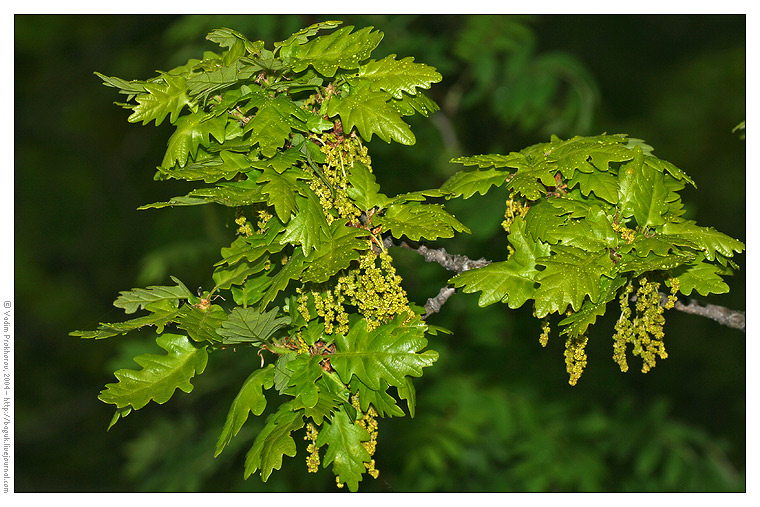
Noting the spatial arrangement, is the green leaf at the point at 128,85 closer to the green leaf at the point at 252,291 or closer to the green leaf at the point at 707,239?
the green leaf at the point at 252,291

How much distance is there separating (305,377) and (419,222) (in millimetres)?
482

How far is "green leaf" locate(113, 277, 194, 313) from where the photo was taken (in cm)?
205

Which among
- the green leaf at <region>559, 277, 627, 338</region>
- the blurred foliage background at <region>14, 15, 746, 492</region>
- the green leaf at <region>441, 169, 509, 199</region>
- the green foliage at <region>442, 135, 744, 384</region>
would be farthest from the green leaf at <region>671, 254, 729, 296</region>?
the blurred foliage background at <region>14, 15, 746, 492</region>

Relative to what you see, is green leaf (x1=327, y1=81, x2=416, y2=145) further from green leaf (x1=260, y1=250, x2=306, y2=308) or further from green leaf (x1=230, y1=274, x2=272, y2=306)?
green leaf (x1=230, y1=274, x2=272, y2=306)

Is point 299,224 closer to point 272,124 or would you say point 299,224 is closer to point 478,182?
point 272,124

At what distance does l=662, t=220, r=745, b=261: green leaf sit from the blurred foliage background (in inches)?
77.4

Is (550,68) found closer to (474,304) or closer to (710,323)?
(474,304)

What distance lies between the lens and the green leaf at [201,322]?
190 centimetres

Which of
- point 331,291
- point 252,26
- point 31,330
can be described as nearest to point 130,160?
point 31,330

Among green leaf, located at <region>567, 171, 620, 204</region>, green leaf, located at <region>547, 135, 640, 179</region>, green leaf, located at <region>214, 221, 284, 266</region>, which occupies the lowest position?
green leaf, located at <region>214, 221, 284, 266</region>

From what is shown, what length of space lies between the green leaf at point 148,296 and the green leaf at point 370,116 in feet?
2.02

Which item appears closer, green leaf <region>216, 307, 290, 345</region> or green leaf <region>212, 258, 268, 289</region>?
green leaf <region>216, 307, 290, 345</region>

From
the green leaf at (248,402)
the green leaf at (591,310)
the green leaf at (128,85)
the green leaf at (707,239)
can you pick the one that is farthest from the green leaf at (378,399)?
the green leaf at (128,85)

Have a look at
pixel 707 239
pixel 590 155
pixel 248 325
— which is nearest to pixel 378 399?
pixel 248 325
